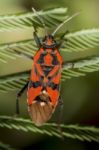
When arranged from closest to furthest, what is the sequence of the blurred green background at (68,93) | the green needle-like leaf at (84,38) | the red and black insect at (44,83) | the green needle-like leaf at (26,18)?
1. the green needle-like leaf at (26,18)
2. the green needle-like leaf at (84,38)
3. the red and black insect at (44,83)
4. the blurred green background at (68,93)

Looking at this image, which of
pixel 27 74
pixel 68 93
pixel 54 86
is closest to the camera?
pixel 27 74

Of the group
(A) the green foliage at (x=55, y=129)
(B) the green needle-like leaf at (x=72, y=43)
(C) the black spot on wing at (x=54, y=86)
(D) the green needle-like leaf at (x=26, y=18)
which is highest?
(D) the green needle-like leaf at (x=26, y=18)

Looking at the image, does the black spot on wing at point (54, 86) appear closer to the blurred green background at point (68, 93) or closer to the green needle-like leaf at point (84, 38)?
the green needle-like leaf at point (84, 38)

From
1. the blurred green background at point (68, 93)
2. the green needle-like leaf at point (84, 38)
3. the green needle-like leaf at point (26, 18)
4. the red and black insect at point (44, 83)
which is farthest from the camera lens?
the blurred green background at point (68, 93)

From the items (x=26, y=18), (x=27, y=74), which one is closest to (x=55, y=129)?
(x=27, y=74)

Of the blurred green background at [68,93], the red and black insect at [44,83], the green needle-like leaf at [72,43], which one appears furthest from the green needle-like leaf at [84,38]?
the blurred green background at [68,93]

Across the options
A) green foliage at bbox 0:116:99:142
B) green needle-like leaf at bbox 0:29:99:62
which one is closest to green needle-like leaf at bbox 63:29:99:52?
green needle-like leaf at bbox 0:29:99:62

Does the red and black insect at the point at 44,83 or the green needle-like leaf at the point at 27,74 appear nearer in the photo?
the green needle-like leaf at the point at 27,74

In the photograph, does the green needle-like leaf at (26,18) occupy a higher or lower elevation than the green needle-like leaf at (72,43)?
higher

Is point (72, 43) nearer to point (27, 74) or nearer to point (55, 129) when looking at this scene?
point (27, 74)

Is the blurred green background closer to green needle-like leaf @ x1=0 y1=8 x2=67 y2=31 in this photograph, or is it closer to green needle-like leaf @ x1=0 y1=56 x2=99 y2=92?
green needle-like leaf @ x1=0 y1=56 x2=99 y2=92
